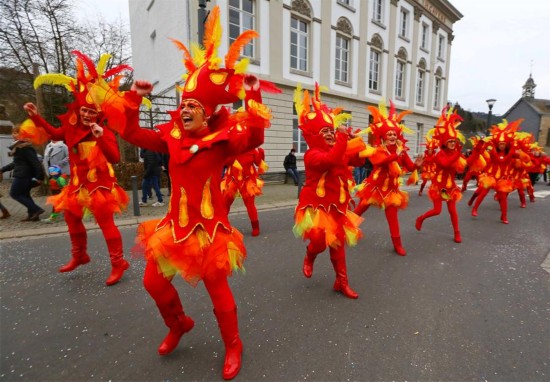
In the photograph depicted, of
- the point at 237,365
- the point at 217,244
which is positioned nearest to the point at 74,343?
the point at 237,365

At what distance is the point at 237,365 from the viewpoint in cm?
217

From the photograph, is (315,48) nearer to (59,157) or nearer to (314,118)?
(59,157)

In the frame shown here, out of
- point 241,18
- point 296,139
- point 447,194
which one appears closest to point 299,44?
point 241,18

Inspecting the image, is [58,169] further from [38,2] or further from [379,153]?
[38,2]

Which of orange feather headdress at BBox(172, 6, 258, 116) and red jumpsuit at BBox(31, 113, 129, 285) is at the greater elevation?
orange feather headdress at BBox(172, 6, 258, 116)

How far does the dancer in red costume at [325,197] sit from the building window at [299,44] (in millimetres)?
11555

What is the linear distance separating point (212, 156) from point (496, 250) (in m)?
5.17

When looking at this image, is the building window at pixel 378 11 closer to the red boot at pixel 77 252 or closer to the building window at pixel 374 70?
the building window at pixel 374 70

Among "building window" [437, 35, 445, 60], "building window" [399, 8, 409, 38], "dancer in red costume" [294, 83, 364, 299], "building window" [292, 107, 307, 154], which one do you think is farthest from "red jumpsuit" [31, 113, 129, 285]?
"building window" [437, 35, 445, 60]

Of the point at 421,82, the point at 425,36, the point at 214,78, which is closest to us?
the point at 214,78

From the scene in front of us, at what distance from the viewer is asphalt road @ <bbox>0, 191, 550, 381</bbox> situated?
7.29ft

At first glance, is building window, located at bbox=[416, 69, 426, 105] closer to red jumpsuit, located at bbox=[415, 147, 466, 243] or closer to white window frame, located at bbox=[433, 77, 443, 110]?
white window frame, located at bbox=[433, 77, 443, 110]

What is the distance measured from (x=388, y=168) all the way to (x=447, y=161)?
114 centimetres

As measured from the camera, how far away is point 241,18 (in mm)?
12086
